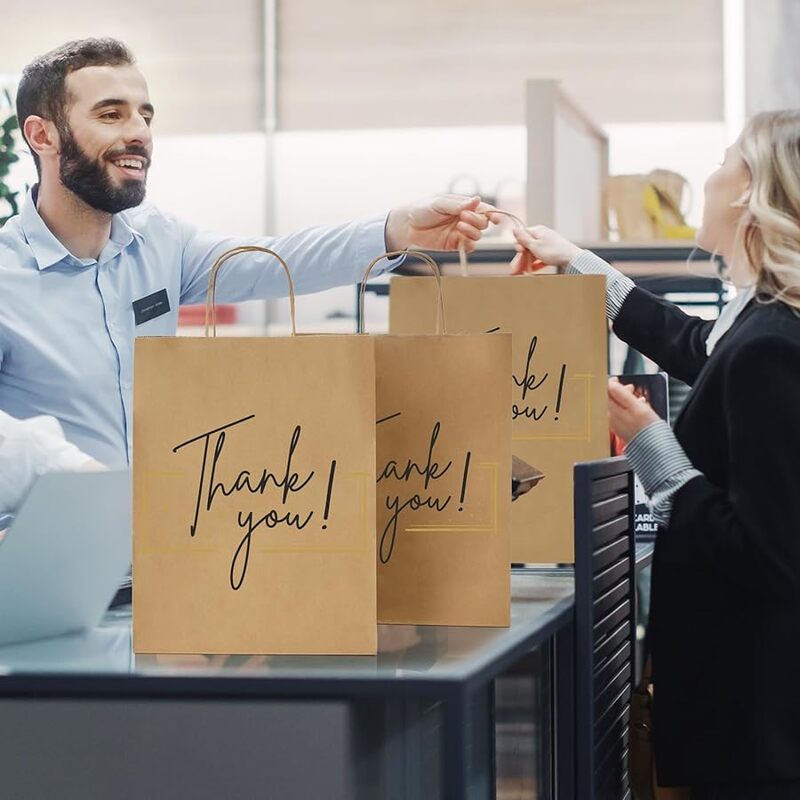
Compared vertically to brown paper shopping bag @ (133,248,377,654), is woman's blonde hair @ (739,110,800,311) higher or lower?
higher

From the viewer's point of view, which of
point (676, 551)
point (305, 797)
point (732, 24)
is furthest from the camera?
point (732, 24)

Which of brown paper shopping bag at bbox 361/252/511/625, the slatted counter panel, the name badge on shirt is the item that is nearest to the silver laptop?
brown paper shopping bag at bbox 361/252/511/625

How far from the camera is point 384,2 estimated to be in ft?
20.8

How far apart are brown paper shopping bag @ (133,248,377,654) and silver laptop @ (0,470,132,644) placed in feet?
0.12

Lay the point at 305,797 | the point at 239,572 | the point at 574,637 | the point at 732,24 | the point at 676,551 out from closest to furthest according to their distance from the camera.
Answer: the point at 305,797 < the point at 239,572 < the point at 574,637 < the point at 676,551 < the point at 732,24

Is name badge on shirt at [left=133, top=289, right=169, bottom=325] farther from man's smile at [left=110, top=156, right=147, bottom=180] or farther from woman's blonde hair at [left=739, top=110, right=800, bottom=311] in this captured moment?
woman's blonde hair at [left=739, top=110, right=800, bottom=311]

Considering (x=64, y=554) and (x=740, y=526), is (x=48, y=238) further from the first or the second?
(x=740, y=526)

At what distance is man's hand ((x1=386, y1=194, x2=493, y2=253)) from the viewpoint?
5.64ft

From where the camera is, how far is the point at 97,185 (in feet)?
7.50

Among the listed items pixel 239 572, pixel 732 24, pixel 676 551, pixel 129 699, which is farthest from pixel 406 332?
pixel 732 24

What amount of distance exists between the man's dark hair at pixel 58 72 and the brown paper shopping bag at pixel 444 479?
4.19ft

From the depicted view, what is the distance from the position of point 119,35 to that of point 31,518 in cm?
566

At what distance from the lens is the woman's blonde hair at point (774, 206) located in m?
1.55

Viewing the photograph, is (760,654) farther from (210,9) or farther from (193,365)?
(210,9)
